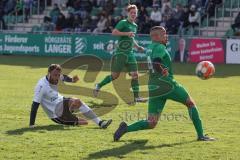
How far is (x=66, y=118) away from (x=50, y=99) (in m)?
0.45

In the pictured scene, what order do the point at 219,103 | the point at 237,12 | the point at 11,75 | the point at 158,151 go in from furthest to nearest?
the point at 237,12, the point at 11,75, the point at 219,103, the point at 158,151

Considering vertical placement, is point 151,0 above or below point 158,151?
above

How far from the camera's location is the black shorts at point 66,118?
11422 mm

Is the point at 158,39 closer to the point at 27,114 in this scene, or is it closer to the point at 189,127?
the point at 189,127

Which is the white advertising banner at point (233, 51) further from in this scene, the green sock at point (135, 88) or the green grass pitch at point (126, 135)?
the green sock at point (135, 88)

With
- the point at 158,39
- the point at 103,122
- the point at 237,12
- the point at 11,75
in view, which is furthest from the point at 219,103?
the point at 237,12

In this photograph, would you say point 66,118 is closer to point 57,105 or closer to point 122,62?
point 57,105

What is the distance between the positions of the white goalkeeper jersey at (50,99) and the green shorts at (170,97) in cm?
206

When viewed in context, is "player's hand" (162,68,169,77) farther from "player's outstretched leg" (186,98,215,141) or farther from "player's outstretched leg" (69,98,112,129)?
"player's outstretched leg" (69,98,112,129)

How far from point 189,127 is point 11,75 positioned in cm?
1152

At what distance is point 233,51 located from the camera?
2719 centimetres

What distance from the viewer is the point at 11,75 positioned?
71.8 ft

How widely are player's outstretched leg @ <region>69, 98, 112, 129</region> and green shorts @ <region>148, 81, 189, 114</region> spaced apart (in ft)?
4.70

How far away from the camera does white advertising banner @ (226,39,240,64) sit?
88.5 feet
